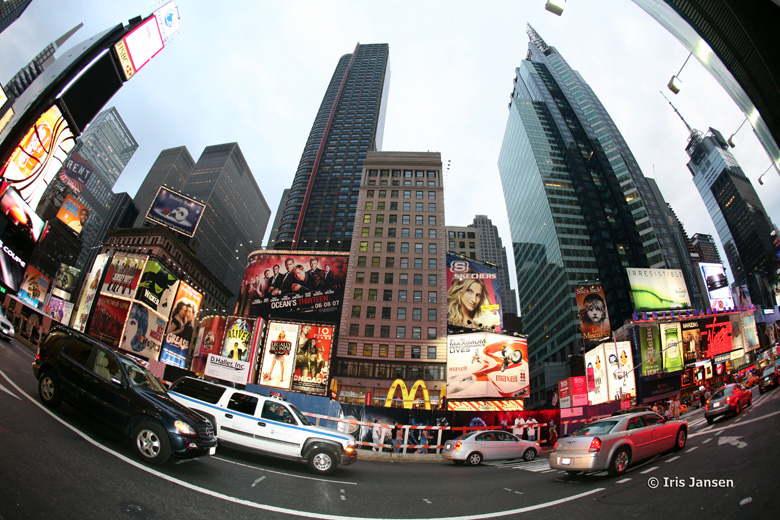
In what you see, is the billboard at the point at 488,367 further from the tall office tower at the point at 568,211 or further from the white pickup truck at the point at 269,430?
the tall office tower at the point at 568,211

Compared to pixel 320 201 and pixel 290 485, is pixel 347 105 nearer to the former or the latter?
pixel 320 201

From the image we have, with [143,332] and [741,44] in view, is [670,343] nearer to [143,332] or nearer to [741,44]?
[741,44]

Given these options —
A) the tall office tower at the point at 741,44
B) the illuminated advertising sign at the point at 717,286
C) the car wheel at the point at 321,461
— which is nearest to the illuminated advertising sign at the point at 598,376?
the illuminated advertising sign at the point at 717,286

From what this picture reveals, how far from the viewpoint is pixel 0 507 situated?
326 centimetres

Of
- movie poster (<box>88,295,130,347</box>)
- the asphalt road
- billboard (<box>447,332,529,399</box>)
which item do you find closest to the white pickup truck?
the asphalt road

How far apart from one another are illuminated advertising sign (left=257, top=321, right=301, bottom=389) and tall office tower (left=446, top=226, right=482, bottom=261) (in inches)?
2433

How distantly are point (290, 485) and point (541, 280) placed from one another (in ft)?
335

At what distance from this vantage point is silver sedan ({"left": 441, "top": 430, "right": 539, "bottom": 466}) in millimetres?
12969

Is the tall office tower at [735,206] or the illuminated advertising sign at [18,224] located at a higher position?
the tall office tower at [735,206]

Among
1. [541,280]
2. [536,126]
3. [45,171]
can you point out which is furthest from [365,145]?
[45,171]

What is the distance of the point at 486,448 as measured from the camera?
1330cm

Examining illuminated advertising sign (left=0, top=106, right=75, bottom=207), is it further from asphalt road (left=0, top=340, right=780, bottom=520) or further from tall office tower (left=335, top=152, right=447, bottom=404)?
tall office tower (left=335, top=152, right=447, bottom=404)

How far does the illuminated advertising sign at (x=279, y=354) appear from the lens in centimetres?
3115

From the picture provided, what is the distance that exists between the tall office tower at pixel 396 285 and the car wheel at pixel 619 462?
123 ft
